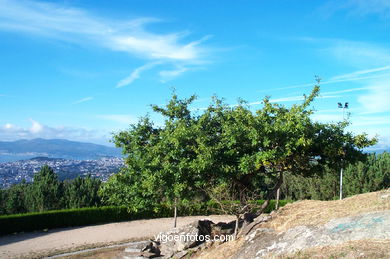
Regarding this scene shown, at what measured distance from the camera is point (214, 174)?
12875 millimetres

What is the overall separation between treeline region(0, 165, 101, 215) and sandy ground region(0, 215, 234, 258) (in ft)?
13.9

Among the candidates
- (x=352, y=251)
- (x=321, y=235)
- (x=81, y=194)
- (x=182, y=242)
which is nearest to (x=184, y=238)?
(x=182, y=242)

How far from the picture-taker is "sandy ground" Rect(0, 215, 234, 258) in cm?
1831

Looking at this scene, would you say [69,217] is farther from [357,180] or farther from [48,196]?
[357,180]

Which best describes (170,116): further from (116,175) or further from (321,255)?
(321,255)

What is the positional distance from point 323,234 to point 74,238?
16024mm

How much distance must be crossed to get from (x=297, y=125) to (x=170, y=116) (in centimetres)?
613

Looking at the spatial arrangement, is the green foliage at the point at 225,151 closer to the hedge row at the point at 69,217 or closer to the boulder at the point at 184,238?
the boulder at the point at 184,238

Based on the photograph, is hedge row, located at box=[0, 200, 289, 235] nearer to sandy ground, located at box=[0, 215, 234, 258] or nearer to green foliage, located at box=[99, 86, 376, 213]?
sandy ground, located at box=[0, 215, 234, 258]

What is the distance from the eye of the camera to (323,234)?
10.2 m

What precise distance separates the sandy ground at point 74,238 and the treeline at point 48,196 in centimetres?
422

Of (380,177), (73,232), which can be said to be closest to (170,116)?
(73,232)

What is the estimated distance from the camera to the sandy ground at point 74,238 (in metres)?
18.3

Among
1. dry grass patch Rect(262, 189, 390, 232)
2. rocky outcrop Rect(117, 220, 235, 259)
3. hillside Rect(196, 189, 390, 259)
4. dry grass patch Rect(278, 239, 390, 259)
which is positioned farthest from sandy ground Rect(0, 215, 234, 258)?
dry grass patch Rect(278, 239, 390, 259)
